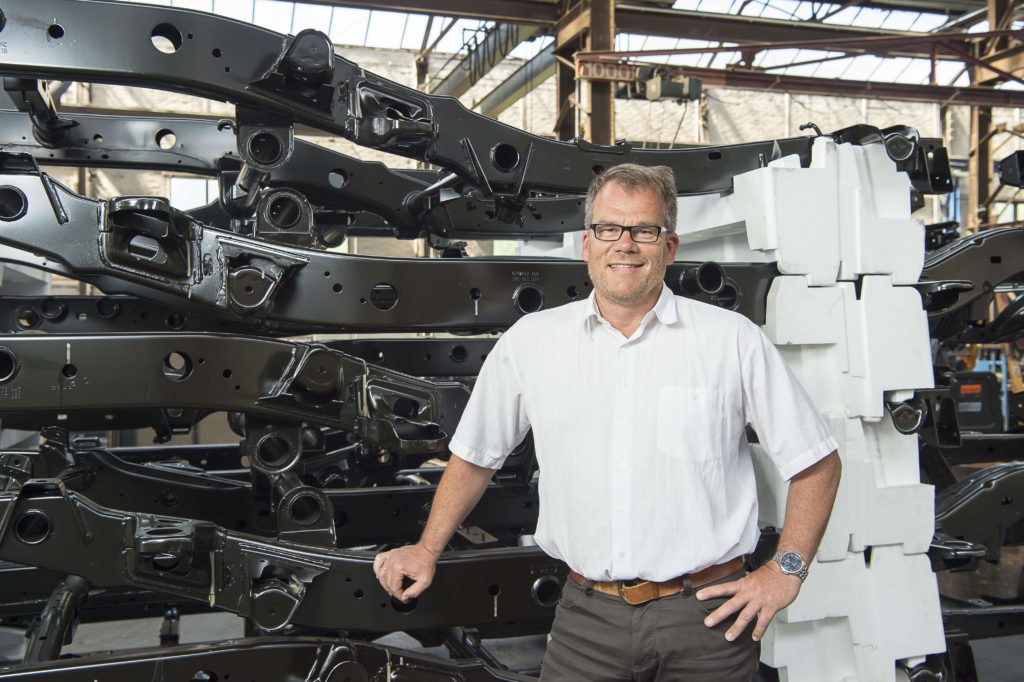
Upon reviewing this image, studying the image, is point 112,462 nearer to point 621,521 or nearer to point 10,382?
point 10,382

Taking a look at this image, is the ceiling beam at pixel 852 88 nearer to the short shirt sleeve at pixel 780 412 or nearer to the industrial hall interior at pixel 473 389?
the industrial hall interior at pixel 473 389

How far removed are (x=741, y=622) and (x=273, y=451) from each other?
4.52ft

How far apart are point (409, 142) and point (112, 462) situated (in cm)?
155

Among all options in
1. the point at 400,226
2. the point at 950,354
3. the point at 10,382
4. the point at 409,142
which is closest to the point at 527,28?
the point at 950,354

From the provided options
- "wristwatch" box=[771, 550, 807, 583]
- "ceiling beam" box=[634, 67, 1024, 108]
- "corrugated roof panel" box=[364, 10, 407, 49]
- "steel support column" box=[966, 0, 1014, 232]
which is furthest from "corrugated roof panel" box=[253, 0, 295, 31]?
"wristwatch" box=[771, 550, 807, 583]

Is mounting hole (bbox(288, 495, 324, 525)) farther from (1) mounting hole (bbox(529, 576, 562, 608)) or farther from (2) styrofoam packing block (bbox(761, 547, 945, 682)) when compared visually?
(2) styrofoam packing block (bbox(761, 547, 945, 682))

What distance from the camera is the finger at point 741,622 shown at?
75.6 inches

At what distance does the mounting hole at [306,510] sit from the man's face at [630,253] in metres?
1.04

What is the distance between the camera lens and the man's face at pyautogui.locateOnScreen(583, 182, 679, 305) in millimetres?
2094

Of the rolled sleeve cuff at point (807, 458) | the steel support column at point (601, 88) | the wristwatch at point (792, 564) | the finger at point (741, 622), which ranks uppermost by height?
the steel support column at point (601, 88)

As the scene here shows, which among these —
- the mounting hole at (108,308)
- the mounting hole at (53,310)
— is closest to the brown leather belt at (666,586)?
the mounting hole at (108,308)

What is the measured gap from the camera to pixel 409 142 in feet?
8.87

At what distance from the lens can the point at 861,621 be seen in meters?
2.94

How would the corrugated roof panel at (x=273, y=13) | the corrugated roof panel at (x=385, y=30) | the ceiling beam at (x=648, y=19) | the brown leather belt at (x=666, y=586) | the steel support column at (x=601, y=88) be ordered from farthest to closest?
the corrugated roof panel at (x=385, y=30) < the corrugated roof panel at (x=273, y=13) < the ceiling beam at (x=648, y=19) < the steel support column at (x=601, y=88) < the brown leather belt at (x=666, y=586)
